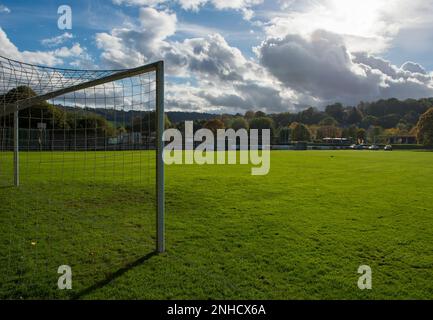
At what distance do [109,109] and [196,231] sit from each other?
11.2ft

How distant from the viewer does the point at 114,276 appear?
191 inches

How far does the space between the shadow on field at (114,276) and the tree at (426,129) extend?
288 ft

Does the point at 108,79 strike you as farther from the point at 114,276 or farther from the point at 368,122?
the point at 368,122

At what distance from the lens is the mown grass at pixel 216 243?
4.54 m

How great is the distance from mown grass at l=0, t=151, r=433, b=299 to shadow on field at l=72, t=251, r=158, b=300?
2 cm

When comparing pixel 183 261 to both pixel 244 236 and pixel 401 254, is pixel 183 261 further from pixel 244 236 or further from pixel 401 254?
pixel 401 254

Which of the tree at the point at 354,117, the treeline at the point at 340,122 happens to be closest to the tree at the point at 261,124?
the treeline at the point at 340,122

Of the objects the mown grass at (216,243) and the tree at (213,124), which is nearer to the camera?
the mown grass at (216,243)

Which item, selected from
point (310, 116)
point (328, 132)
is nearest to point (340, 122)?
point (310, 116)

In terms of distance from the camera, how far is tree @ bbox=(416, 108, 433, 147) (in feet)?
258

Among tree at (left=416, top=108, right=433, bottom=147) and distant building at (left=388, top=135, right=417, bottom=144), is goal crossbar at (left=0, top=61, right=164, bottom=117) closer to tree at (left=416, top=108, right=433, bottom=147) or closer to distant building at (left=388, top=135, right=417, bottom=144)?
tree at (left=416, top=108, right=433, bottom=147)

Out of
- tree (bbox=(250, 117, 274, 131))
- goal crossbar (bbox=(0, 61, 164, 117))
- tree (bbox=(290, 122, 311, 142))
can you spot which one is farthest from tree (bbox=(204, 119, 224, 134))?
goal crossbar (bbox=(0, 61, 164, 117))

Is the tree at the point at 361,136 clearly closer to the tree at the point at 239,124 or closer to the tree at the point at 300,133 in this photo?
the tree at the point at 300,133
